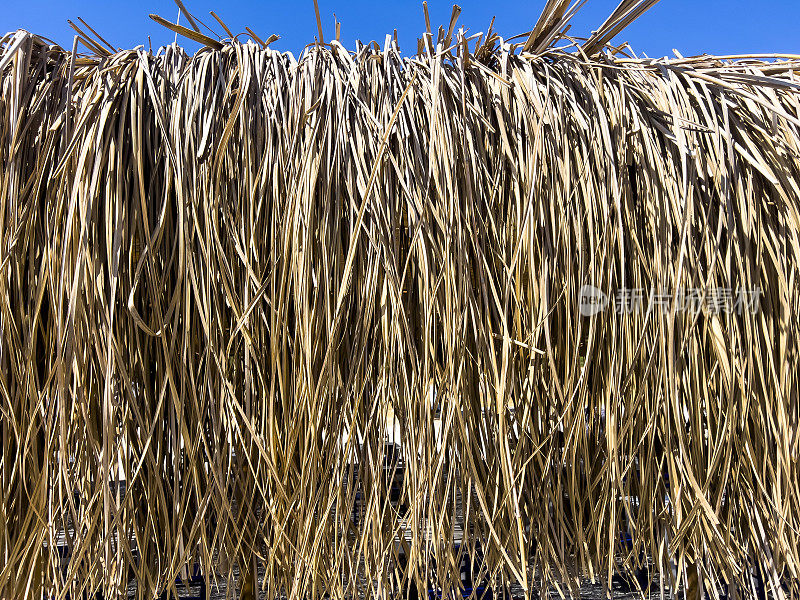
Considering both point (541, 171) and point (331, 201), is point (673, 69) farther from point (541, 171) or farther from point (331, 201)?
point (331, 201)

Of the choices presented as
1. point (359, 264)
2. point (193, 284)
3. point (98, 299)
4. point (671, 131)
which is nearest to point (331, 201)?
point (359, 264)

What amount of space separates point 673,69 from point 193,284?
75 centimetres

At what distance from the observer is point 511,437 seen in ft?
2.08

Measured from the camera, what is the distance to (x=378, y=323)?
2.03 ft

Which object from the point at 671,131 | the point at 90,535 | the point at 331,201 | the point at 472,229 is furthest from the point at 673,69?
the point at 90,535

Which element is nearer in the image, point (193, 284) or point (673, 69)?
point (193, 284)

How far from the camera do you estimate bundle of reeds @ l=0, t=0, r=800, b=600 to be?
23.5 inches

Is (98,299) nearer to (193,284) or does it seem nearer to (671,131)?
(193,284)

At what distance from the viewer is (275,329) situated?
60 centimetres

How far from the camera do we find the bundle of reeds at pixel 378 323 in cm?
60

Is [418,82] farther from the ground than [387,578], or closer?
farther from the ground

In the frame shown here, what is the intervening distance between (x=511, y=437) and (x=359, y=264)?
1.01 feet

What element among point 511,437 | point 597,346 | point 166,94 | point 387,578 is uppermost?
point 166,94

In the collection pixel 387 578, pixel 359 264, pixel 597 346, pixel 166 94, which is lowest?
pixel 387 578
